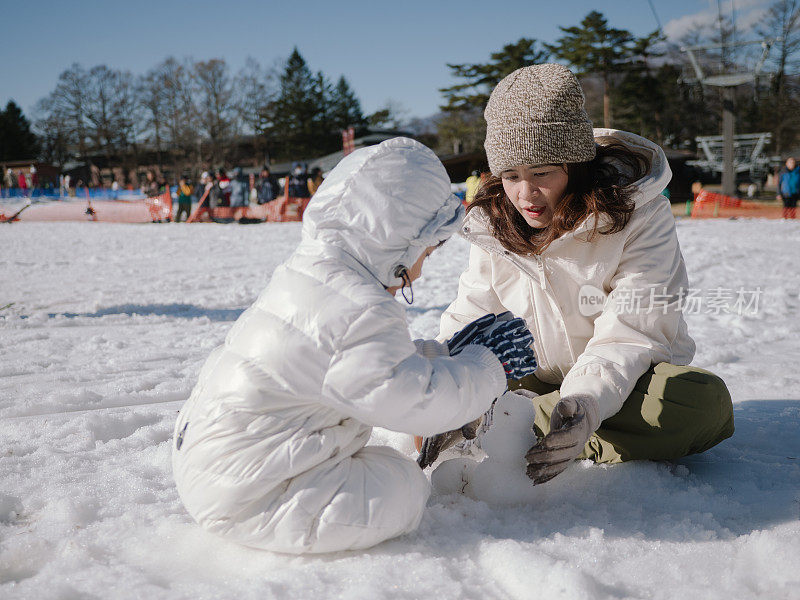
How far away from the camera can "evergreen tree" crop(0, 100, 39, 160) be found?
54.4 metres

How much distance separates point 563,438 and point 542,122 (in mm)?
977

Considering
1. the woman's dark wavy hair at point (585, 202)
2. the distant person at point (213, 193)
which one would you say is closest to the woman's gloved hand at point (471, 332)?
the woman's dark wavy hair at point (585, 202)

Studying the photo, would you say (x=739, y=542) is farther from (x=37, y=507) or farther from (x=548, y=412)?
(x=37, y=507)

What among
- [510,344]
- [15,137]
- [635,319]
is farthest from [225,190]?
[15,137]

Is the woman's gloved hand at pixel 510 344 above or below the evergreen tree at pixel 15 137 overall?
below

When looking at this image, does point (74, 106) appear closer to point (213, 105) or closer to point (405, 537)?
point (213, 105)

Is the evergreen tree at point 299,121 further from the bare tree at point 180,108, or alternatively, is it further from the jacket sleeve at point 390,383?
the jacket sleeve at point 390,383

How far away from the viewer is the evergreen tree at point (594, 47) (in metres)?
34.8

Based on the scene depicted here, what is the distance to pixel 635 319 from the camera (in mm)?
2053

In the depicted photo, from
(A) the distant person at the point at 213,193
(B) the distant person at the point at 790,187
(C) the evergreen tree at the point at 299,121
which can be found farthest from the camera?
(C) the evergreen tree at the point at 299,121

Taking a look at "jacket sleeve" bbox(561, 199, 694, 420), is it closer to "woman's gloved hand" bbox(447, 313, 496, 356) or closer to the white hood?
"woman's gloved hand" bbox(447, 313, 496, 356)

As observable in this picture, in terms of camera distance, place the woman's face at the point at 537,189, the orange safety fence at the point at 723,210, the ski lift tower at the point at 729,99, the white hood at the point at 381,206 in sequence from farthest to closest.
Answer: the ski lift tower at the point at 729,99, the orange safety fence at the point at 723,210, the woman's face at the point at 537,189, the white hood at the point at 381,206

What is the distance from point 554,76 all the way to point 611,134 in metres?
0.38

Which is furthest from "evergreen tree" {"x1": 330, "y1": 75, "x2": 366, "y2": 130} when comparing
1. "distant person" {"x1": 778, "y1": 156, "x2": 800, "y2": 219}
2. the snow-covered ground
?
the snow-covered ground
